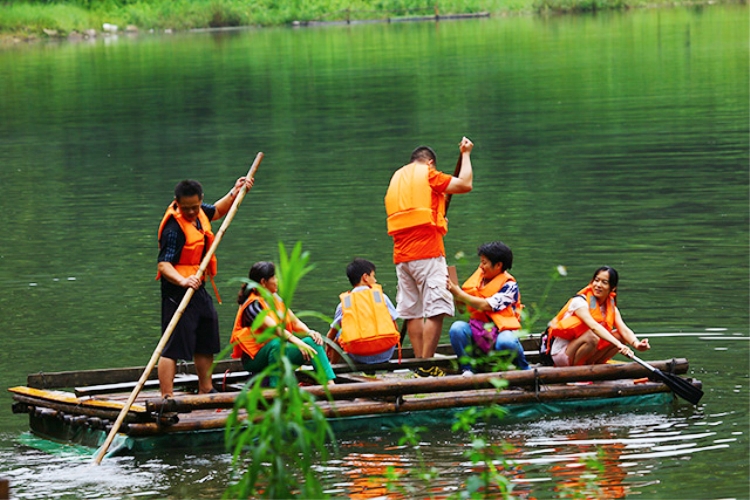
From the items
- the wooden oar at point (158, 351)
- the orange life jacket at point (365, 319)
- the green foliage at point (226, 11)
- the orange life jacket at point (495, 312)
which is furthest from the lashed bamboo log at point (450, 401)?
the green foliage at point (226, 11)

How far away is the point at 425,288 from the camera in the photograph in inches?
404

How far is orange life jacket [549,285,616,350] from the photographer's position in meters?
9.73

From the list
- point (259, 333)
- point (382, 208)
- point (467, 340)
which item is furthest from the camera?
point (382, 208)

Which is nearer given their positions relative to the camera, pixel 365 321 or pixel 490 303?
pixel 490 303

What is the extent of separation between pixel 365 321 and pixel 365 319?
0.02 meters

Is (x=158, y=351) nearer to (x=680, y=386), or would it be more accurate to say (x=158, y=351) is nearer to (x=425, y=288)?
(x=425, y=288)

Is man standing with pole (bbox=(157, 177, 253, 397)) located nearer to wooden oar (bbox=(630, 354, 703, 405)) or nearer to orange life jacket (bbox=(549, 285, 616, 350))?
orange life jacket (bbox=(549, 285, 616, 350))

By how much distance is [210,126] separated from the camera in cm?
2884

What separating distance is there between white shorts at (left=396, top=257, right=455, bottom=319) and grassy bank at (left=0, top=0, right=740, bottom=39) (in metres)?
60.1

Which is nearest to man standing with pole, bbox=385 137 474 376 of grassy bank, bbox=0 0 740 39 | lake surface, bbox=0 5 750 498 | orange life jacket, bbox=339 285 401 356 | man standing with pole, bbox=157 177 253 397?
orange life jacket, bbox=339 285 401 356

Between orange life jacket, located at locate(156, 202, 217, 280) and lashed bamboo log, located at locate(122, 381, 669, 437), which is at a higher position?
orange life jacket, located at locate(156, 202, 217, 280)

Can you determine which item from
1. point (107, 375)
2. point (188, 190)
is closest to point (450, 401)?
point (188, 190)

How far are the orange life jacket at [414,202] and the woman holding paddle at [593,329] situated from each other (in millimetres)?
1147

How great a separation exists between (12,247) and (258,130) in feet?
37.1
